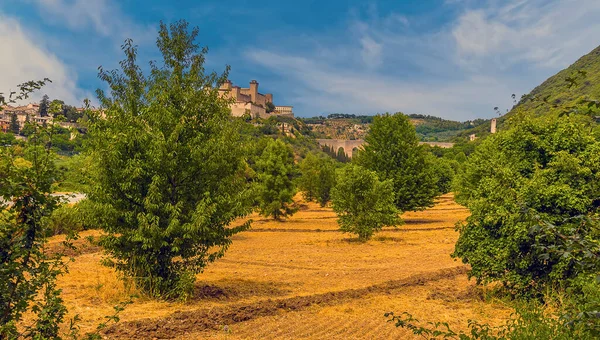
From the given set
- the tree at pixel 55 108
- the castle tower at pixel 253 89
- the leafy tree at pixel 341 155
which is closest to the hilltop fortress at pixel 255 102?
the castle tower at pixel 253 89

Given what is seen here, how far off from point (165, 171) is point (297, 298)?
4.56m

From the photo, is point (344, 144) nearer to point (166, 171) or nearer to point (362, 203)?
point (362, 203)

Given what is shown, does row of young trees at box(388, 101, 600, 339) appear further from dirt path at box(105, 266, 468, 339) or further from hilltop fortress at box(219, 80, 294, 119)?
hilltop fortress at box(219, 80, 294, 119)

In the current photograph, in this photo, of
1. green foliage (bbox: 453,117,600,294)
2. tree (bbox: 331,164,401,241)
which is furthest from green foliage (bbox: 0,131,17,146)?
tree (bbox: 331,164,401,241)

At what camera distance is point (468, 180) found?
106ft

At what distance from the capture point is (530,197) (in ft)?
32.1

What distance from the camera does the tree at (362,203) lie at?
82.8 ft

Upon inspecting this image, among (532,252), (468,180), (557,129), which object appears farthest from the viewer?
(468,180)

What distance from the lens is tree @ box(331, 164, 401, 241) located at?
82.8 feet

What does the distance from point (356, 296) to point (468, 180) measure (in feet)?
77.3

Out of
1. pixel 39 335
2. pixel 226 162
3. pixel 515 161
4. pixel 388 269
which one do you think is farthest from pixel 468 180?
pixel 39 335

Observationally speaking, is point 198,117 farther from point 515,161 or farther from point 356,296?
point 515,161

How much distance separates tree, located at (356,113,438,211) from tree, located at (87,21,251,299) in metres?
21.5

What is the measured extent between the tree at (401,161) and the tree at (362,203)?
579 cm
